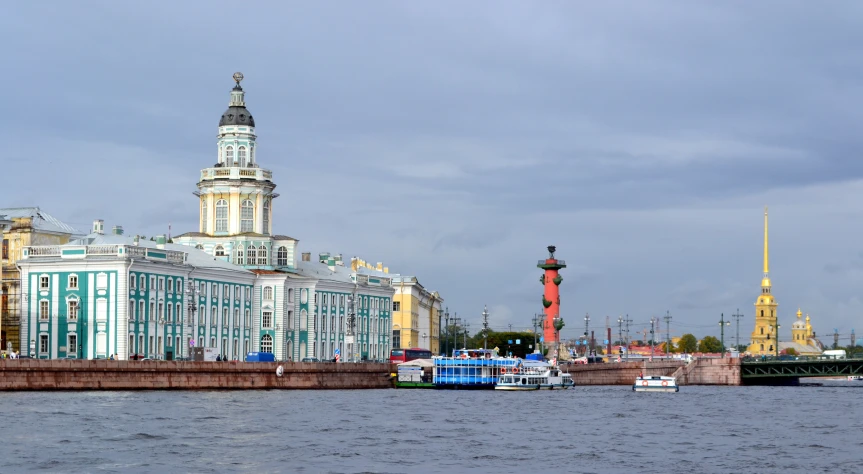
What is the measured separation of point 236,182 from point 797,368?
196 ft

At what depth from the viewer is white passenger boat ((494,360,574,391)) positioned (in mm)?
121438

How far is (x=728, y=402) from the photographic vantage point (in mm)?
100938

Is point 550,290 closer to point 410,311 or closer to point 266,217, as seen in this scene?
point 410,311

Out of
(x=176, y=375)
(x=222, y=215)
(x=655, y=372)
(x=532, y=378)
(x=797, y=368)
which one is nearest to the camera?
(x=176, y=375)

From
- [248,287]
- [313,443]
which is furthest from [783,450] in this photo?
[248,287]

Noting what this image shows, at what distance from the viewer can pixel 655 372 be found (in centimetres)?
15762

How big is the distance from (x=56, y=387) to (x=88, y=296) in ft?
62.4

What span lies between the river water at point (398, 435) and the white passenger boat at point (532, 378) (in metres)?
28.4

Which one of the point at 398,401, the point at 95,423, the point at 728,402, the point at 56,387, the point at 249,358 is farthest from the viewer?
the point at 249,358

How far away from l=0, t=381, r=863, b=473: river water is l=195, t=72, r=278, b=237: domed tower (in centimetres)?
3542

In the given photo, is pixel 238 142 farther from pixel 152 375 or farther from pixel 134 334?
pixel 152 375

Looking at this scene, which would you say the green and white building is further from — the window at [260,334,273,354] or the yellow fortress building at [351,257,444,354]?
the yellow fortress building at [351,257,444,354]

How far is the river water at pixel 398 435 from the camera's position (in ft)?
167

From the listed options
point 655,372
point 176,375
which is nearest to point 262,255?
point 176,375
